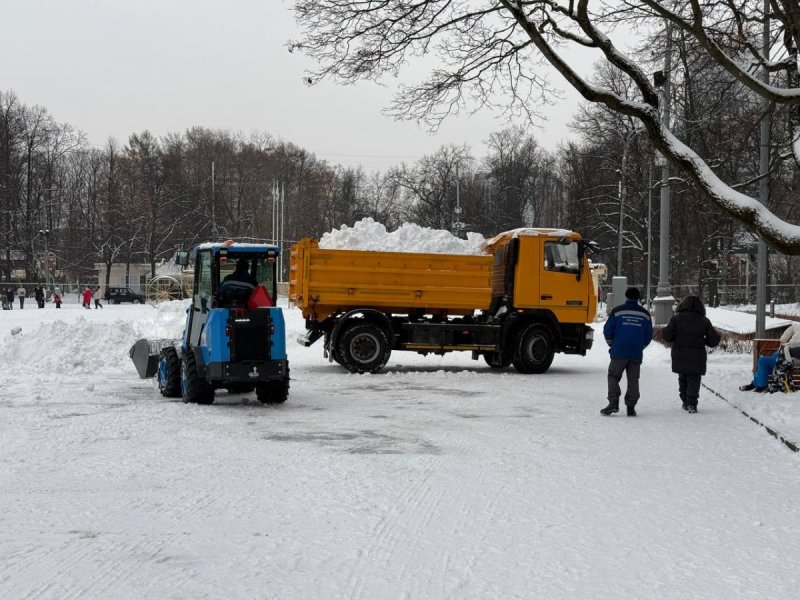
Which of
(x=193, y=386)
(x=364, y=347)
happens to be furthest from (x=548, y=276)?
(x=193, y=386)

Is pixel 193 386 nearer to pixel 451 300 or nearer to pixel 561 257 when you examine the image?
pixel 451 300

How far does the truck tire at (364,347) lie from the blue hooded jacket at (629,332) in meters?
6.51

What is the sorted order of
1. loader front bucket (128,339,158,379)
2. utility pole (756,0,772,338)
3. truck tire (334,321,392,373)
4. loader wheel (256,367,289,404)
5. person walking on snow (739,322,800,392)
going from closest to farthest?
loader wheel (256,367,289,404), person walking on snow (739,322,800,392), loader front bucket (128,339,158,379), utility pole (756,0,772,338), truck tire (334,321,392,373)

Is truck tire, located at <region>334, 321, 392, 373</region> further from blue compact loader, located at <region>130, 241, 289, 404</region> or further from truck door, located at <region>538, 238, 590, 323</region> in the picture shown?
blue compact loader, located at <region>130, 241, 289, 404</region>

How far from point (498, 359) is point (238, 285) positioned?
8097 millimetres

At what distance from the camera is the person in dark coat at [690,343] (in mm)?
13016

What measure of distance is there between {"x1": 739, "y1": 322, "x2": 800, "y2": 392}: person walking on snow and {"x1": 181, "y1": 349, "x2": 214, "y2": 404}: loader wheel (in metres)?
8.30

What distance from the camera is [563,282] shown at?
753 inches

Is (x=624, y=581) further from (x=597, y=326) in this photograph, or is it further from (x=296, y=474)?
(x=597, y=326)

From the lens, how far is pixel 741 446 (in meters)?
10.1

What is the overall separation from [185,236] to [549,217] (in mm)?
32338

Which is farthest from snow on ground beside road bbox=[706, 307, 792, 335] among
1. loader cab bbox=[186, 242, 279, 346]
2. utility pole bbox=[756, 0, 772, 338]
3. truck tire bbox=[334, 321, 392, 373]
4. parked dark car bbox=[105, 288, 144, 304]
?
parked dark car bbox=[105, 288, 144, 304]

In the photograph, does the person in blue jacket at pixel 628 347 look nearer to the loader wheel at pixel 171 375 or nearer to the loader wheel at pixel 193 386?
the loader wheel at pixel 193 386

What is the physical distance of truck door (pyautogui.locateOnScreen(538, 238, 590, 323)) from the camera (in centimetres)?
1906
